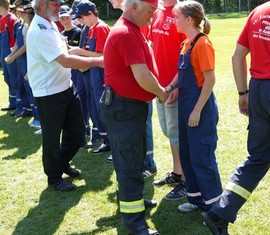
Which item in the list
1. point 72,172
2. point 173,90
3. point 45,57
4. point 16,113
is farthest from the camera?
point 16,113

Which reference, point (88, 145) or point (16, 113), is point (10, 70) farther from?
point (88, 145)

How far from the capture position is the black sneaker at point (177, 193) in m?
4.38

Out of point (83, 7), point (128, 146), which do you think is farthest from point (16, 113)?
point (128, 146)

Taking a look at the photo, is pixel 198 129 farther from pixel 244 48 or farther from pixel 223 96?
pixel 223 96

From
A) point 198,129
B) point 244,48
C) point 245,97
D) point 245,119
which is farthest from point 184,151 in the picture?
point 245,119

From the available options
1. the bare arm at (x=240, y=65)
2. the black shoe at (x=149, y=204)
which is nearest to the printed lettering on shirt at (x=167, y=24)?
the bare arm at (x=240, y=65)

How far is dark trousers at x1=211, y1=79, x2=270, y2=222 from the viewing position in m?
3.29

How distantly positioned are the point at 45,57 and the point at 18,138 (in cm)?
349

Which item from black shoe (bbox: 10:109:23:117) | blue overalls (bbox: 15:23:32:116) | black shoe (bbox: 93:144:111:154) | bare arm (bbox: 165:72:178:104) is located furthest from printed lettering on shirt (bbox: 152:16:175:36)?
black shoe (bbox: 10:109:23:117)

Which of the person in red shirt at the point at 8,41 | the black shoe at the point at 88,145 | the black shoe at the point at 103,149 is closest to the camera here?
the black shoe at the point at 103,149

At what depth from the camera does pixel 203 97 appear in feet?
11.4

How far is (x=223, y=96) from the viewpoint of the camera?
28.1 feet

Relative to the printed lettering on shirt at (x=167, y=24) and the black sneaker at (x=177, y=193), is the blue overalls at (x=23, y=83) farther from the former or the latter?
the black sneaker at (x=177, y=193)

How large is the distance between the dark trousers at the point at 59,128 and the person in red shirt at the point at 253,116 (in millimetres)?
2065
